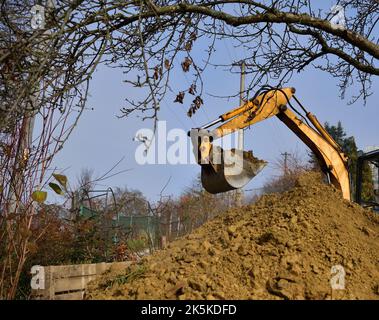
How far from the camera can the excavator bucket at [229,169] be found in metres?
5.98

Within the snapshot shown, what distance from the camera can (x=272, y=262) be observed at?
13.6 ft

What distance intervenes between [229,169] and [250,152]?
1.61 feet

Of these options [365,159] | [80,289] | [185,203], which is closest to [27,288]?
[80,289]

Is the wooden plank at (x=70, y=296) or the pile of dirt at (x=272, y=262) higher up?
the pile of dirt at (x=272, y=262)

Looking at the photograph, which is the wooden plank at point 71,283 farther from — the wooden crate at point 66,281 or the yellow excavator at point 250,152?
the yellow excavator at point 250,152

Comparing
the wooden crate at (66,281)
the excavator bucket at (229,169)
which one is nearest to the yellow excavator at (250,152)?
the excavator bucket at (229,169)

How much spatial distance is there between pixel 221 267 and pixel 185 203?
332 inches

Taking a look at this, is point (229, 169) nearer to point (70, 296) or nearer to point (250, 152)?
point (250, 152)

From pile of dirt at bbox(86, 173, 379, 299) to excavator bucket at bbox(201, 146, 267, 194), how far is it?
2.23 feet

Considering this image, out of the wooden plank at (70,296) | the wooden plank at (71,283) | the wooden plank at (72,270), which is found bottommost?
the wooden plank at (70,296)

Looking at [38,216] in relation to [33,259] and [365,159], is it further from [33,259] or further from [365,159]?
[365,159]

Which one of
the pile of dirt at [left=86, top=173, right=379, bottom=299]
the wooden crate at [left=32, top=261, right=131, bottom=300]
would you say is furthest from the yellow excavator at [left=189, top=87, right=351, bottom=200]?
the wooden crate at [left=32, top=261, right=131, bottom=300]

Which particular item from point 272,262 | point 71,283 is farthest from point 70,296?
point 272,262

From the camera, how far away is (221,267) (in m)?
4.15
